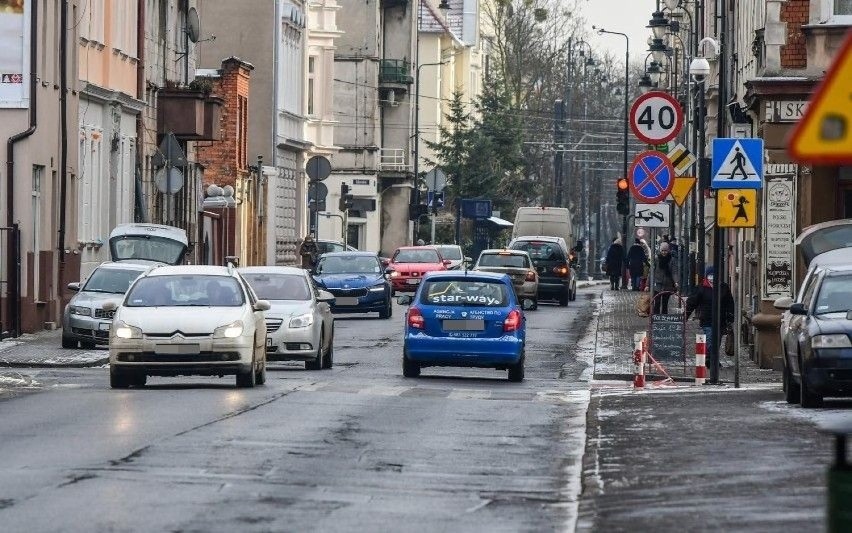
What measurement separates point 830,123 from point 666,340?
83.4 ft

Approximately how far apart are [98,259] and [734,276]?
46.3 feet

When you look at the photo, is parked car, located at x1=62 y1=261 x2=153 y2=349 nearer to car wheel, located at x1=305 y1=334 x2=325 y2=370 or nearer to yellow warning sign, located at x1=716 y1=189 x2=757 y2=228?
car wheel, located at x1=305 y1=334 x2=325 y2=370

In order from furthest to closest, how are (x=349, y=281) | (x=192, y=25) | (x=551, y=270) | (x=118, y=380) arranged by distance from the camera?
(x=192, y=25) < (x=551, y=270) < (x=349, y=281) < (x=118, y=380)

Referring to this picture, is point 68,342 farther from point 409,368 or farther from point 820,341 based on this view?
point 820,341

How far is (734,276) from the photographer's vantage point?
44.1 meters

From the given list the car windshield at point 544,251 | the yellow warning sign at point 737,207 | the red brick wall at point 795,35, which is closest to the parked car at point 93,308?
the red brick wall at point 795,35

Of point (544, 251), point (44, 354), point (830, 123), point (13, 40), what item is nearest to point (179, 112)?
point (544, 251)

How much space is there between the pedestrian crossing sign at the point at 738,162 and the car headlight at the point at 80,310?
41.2 ft

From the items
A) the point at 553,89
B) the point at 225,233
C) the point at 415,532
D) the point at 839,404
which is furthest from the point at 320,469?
the point at 553,89

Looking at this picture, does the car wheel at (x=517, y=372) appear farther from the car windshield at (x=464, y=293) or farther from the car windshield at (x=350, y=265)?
the car windshield at (x=350, y=265)

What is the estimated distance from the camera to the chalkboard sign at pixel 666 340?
1299 inches

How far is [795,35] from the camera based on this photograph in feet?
110

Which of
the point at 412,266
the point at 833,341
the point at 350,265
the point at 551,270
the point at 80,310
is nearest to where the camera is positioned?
the point at 833,341

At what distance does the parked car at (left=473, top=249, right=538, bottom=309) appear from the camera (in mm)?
55031
